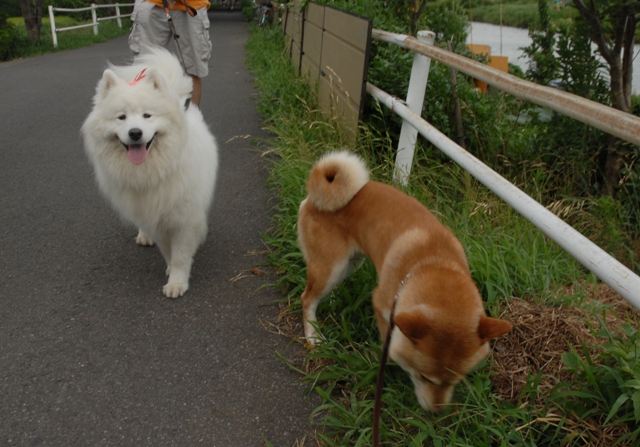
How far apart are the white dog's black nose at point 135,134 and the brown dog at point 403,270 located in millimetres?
1092

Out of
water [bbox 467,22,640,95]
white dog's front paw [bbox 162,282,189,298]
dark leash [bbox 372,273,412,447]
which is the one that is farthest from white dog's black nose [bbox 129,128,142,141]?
water [bbox 467,22,640,95]

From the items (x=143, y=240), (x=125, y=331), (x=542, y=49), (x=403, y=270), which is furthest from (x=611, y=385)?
(x=542, y=49)

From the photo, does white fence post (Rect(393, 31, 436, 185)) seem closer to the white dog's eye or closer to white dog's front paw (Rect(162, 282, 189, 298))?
white dog's front paw (Rect(162, 282, 189, 298))

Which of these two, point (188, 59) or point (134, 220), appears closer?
point (134, 220)

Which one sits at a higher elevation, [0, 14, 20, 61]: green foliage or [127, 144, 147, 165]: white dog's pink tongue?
[127, 144, 147, 165]: white dog's pink tongue

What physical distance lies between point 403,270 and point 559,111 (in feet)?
3.37

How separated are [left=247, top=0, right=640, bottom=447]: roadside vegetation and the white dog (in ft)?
2.24

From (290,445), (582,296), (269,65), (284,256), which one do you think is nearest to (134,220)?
(284,256)

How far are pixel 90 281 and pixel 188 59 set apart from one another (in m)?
3.15

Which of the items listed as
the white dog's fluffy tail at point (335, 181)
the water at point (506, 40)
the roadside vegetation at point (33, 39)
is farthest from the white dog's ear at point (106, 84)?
the roadside vegetation at point (33, 39)

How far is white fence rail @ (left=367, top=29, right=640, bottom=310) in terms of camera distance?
1779mm

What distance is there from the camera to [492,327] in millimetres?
1897

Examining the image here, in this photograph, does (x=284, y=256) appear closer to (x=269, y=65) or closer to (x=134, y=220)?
(x=134, y=220)

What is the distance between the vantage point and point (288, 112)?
661cm
